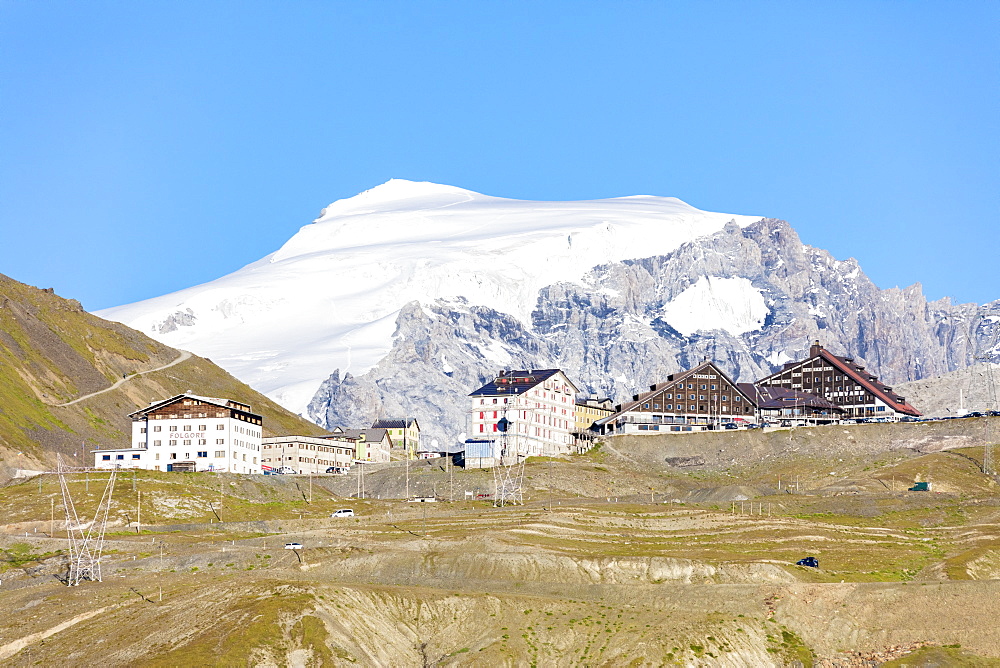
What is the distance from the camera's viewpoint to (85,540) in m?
150

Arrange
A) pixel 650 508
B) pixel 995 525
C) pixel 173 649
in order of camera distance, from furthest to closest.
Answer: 1. pixel 650 508
2. pixel 995 525
3. pixel 173 649

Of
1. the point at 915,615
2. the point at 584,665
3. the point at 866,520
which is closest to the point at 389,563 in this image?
the point at 584,665

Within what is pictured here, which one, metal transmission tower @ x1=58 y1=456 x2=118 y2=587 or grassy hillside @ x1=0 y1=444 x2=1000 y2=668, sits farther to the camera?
metal transmission tower @ x1=58 y1=456 x2=118 y2=587

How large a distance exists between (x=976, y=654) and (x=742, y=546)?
144 feet

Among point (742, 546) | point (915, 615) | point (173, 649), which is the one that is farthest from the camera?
point (742, 546)

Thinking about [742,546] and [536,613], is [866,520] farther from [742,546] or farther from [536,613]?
[536,613]

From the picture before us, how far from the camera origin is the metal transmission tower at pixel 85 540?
447ft

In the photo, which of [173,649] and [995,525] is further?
[995,525]

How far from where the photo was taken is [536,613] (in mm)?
113188

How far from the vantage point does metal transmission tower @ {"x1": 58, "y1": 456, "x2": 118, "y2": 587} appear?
447 ft

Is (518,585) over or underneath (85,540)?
underneath

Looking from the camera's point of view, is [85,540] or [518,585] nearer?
[518,585]

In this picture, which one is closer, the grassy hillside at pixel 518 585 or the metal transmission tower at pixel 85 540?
the grassy hillside at pixel 518 585

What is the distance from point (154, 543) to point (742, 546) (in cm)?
6072
